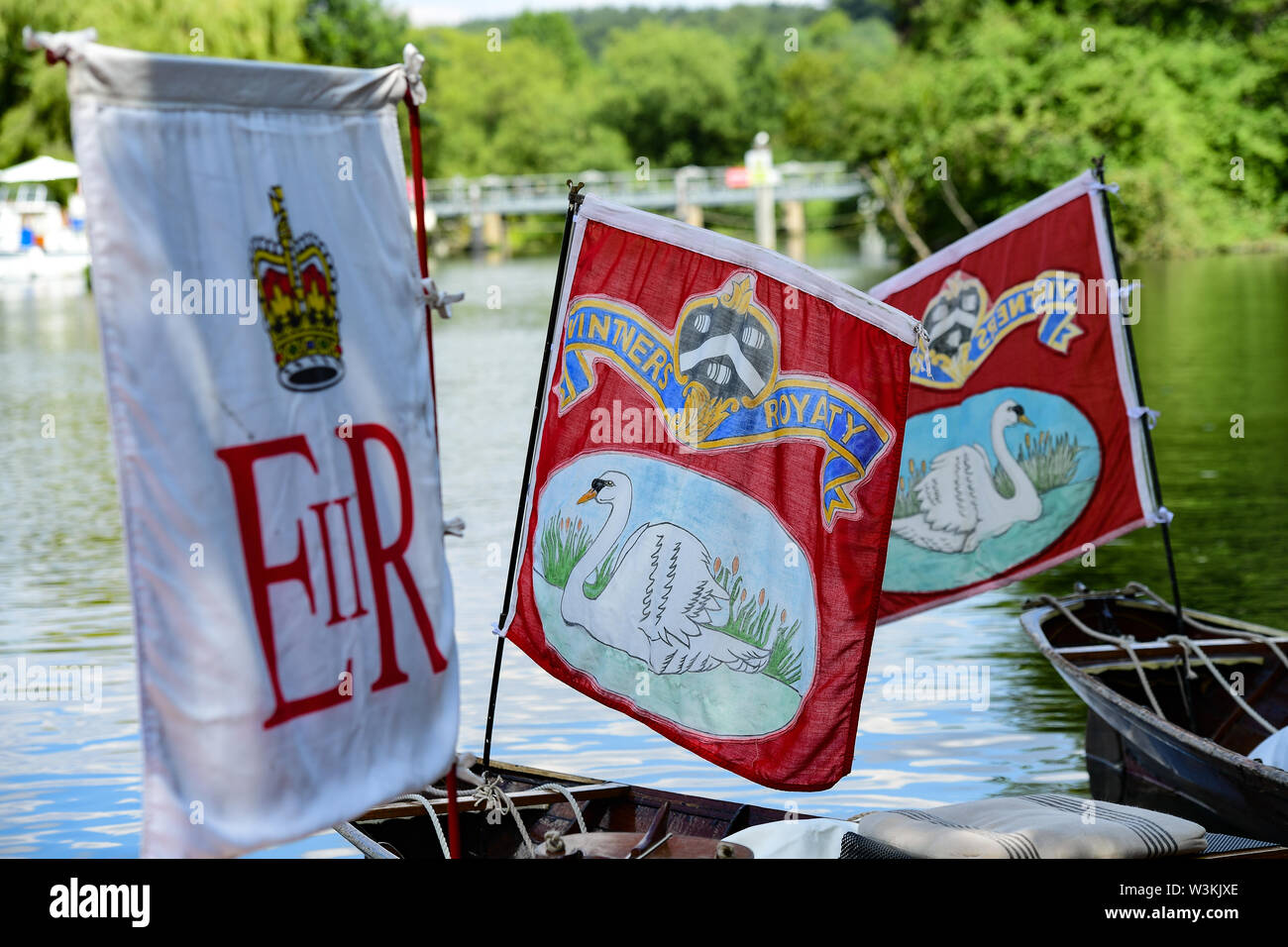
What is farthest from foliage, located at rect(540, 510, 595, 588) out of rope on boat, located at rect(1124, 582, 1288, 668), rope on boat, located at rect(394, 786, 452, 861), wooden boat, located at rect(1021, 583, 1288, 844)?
rope on boat, located at rect(1124, 582, 1288, 668)

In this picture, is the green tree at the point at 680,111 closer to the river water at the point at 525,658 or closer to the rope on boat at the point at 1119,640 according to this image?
the river water at the point at 525,658

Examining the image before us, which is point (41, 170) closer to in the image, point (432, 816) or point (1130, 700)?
point (1130, 700)

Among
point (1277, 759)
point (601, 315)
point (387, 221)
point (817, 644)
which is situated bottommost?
point (1277, 759)

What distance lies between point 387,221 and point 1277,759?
17.7ft

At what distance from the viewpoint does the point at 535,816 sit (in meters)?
8.47

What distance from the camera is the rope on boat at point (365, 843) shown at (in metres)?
7.66

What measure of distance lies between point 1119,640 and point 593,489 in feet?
14.2

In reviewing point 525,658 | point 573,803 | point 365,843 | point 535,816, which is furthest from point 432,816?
point 525,658

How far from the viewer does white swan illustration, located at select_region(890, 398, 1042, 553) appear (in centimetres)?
1091

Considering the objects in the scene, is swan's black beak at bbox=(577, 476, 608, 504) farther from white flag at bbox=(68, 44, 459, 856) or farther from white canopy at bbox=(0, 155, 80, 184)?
white canopy at bbox=(0, 155, 80, 184)

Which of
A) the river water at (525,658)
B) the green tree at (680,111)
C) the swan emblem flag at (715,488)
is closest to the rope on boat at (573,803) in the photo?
the swan emblem flag at (715,488)
